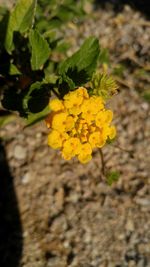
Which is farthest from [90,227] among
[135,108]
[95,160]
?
[135,108]

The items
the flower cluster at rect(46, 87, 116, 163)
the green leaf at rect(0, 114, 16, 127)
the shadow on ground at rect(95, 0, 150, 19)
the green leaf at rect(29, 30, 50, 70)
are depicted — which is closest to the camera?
the flower cluster at rect(46, 87, 116, 163)

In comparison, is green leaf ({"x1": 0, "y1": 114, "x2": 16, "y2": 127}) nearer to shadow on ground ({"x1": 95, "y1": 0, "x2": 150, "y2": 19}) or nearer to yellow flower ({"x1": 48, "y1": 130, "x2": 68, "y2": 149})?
yellow flower ({"x1": 48, "y1": 130, "x2": 68, "y2": 149})

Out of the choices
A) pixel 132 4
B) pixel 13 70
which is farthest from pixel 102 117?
pixel 132 4

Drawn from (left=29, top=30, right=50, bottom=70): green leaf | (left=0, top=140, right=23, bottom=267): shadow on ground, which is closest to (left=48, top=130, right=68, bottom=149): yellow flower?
(left=29, top=30, right=50, bottom=70): green leaf

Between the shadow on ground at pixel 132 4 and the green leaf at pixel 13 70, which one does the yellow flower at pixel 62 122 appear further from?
the shadow on ground at pixel 132 4

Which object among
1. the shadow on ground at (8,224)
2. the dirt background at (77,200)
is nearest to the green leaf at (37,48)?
the dirt background at (77,200)

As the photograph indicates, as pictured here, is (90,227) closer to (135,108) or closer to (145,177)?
(145,177)
